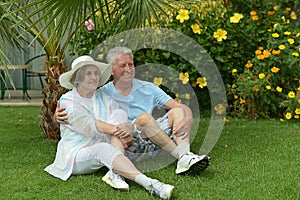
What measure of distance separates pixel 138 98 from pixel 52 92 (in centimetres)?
123

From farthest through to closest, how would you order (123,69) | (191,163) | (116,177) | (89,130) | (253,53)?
(253,53), (123,69), (89,130), (191,163), (116,177)

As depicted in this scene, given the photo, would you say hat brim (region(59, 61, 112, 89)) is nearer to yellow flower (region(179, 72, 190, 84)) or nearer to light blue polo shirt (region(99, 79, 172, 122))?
light blue polo shirt (region(99, 79, 172, 122))

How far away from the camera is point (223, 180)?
11.7 feet

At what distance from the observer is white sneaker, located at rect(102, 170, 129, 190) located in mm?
3373

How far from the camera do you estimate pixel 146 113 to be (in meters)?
3.98

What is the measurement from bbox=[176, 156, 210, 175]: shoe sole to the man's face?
852 millimetres

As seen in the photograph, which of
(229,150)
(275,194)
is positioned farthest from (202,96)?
(275,194)

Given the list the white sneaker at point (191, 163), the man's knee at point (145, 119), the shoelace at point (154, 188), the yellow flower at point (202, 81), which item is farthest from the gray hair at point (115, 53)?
the yellow flower at point (202, 81)

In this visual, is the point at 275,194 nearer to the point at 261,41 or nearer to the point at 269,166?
the point at 269,166

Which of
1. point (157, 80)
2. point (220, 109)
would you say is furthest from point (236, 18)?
point (220, 109)

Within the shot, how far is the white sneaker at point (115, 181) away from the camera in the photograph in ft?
11.1

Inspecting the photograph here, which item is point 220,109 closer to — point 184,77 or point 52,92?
point 184,77

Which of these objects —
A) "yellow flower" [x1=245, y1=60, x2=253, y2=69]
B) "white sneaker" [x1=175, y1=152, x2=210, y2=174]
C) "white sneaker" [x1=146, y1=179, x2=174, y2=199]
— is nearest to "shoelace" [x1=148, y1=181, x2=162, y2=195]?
"white sneaker" [x1=146, y1=179, x2=174, y2=199]

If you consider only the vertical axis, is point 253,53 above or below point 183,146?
above
